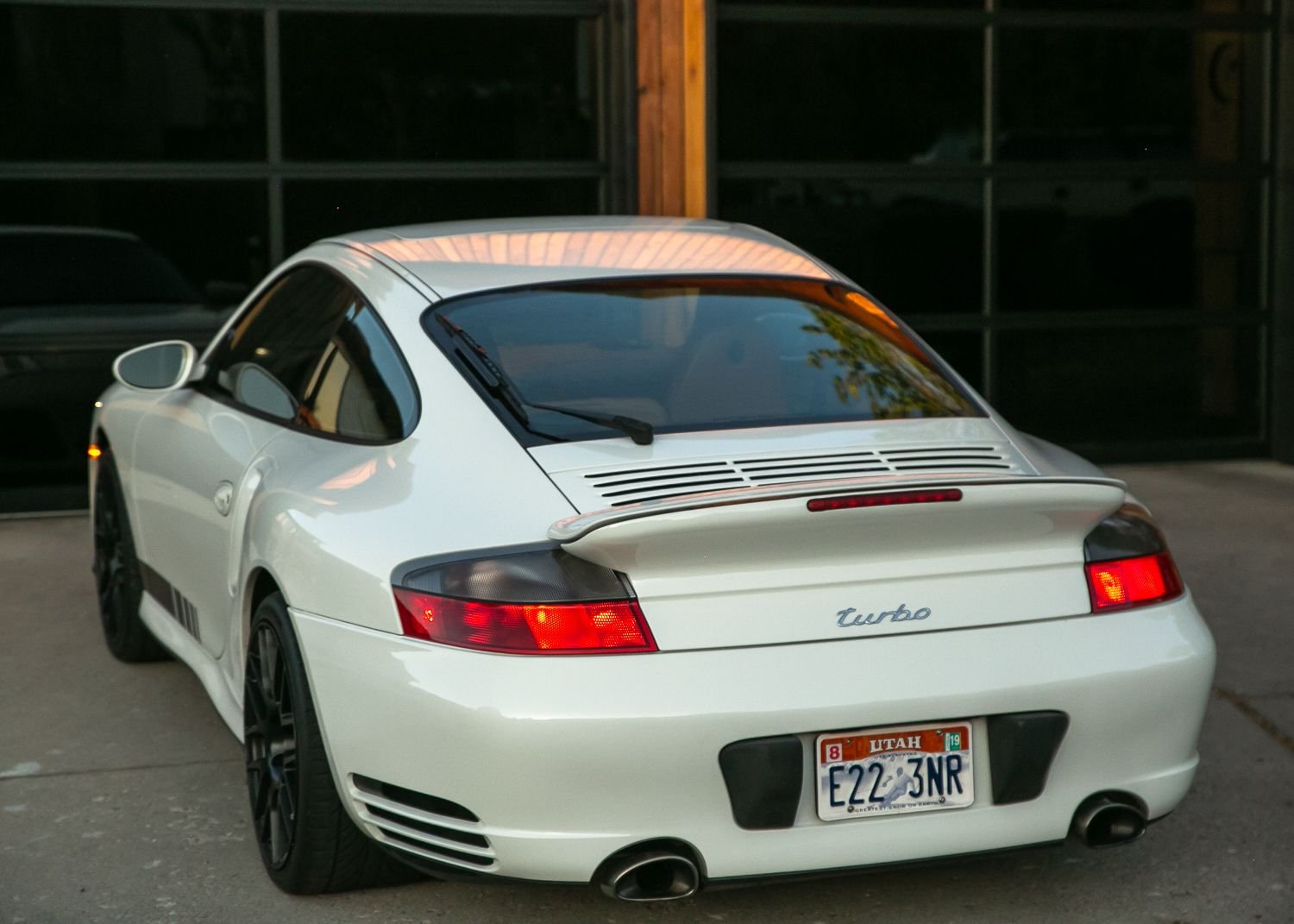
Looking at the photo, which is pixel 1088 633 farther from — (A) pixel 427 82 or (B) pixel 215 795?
(A) pixel 427 82

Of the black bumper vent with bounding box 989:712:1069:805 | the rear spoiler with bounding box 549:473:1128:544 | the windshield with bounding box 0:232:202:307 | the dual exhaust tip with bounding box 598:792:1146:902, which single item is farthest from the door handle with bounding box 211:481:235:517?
the windshield with bounding box 0:232:202:307

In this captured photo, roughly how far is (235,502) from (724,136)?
573cm

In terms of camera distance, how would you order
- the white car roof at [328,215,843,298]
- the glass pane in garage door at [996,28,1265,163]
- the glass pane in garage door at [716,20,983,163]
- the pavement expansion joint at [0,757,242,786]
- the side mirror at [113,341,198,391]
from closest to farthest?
1. the white car roof at [328,215,843,298]
2. the pavement expansion joint at [0,757,242,786]
3. the side mirror at [113,341,198,391]
4. the glass pane in garage door at [716,20,983,163]
5. the glass pane in garage door at [996,28,1265,163]

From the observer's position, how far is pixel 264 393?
4.30m

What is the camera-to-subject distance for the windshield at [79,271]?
8484 millimetres

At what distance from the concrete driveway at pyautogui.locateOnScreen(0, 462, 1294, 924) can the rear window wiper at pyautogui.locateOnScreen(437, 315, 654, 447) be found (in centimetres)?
92

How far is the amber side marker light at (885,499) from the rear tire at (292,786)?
3.67ft

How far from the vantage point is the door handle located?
416 cm

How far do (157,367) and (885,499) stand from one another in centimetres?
278

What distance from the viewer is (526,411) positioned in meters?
3.59

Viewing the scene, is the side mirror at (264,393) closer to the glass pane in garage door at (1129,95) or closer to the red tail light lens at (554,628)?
the red tail light lens at (554,628)

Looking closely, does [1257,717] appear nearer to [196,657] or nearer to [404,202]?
[196,657]

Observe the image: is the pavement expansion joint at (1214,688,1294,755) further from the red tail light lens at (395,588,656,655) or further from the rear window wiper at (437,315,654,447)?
the red tail light lens at (395,588,656,655)

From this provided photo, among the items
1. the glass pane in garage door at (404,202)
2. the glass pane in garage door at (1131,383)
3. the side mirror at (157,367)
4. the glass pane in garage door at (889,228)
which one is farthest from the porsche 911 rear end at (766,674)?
the glass pane in garage door at (1131,383)
